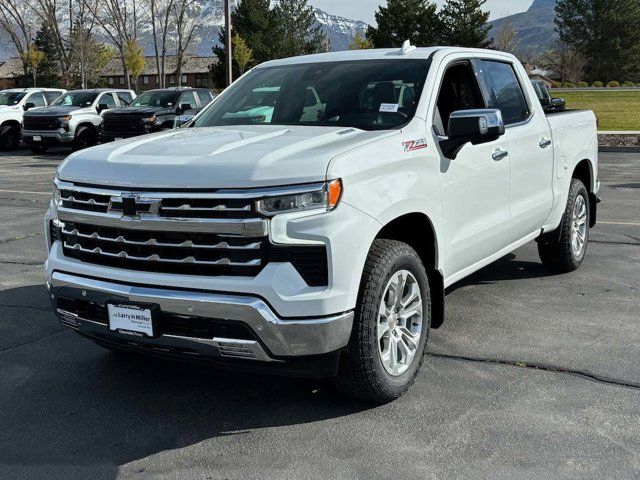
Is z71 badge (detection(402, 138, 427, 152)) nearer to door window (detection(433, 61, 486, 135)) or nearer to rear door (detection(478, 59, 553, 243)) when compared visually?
door window (detection(433, 61, 486, 135))

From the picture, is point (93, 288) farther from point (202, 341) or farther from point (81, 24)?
point (81, 24)

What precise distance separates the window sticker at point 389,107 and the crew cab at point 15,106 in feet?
68.8

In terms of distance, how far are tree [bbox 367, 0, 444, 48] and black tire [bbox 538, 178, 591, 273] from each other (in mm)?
56507

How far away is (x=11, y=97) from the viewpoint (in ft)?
80.0

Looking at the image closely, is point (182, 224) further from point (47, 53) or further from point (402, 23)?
point (47, 53)

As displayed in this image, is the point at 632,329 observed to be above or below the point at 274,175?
below

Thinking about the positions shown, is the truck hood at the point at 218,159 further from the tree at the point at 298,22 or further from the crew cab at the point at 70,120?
the tree at the point at 298,22

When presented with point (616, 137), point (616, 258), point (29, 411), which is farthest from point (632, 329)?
point (616, 137)

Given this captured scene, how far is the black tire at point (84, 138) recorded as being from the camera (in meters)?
21.3

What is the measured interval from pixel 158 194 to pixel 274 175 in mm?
564

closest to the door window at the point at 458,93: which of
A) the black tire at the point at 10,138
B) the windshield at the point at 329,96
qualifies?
the windshield at the point at 329,96

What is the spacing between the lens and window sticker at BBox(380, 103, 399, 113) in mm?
4500

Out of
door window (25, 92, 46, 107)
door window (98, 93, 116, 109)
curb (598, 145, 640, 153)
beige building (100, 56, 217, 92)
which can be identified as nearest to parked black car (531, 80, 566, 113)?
curb (598, 145, 640, 153)

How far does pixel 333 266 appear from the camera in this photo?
3402mm
